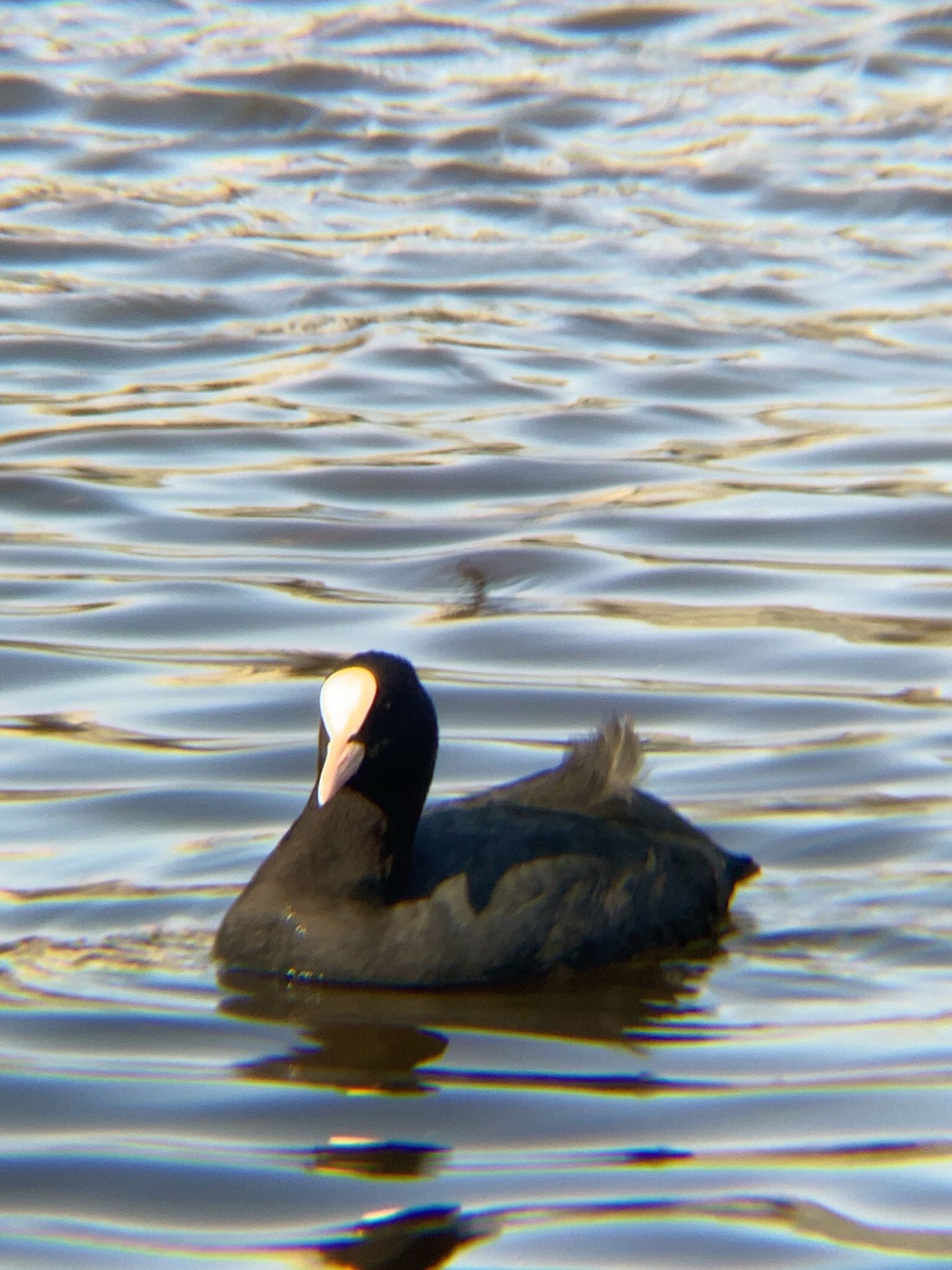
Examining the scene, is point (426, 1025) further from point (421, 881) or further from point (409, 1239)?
point (409, 1239)

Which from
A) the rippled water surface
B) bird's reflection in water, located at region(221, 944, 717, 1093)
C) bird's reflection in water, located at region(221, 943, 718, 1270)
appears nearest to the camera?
the rippled water surface

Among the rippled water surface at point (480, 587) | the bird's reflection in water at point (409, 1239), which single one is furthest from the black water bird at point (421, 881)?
the bird's reflection in water at point (409, 1239)

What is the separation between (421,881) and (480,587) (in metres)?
3.60

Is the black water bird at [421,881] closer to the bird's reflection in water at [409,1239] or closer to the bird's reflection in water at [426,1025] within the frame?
the bird's reflection in water at [426,1025]

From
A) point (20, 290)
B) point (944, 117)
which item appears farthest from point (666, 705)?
point (944, 117)

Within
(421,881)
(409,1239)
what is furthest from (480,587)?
(409,1239)

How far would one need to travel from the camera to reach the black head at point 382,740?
5852mm

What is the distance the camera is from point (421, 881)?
19.7 feet

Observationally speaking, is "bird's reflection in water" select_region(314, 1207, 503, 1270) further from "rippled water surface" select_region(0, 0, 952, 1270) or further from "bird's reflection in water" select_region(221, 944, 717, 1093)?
"bird's reflection in water" select_region(221, 944, 717, 1093)

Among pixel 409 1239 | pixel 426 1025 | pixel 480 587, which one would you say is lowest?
pixel 409 1239

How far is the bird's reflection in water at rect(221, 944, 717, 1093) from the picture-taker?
5.27 meters

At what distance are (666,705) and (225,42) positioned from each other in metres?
15.3

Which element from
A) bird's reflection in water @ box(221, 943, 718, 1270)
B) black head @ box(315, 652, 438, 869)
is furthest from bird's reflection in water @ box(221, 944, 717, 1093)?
black head @ box(315, 652, 438, 869)

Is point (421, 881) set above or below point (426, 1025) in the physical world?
above
